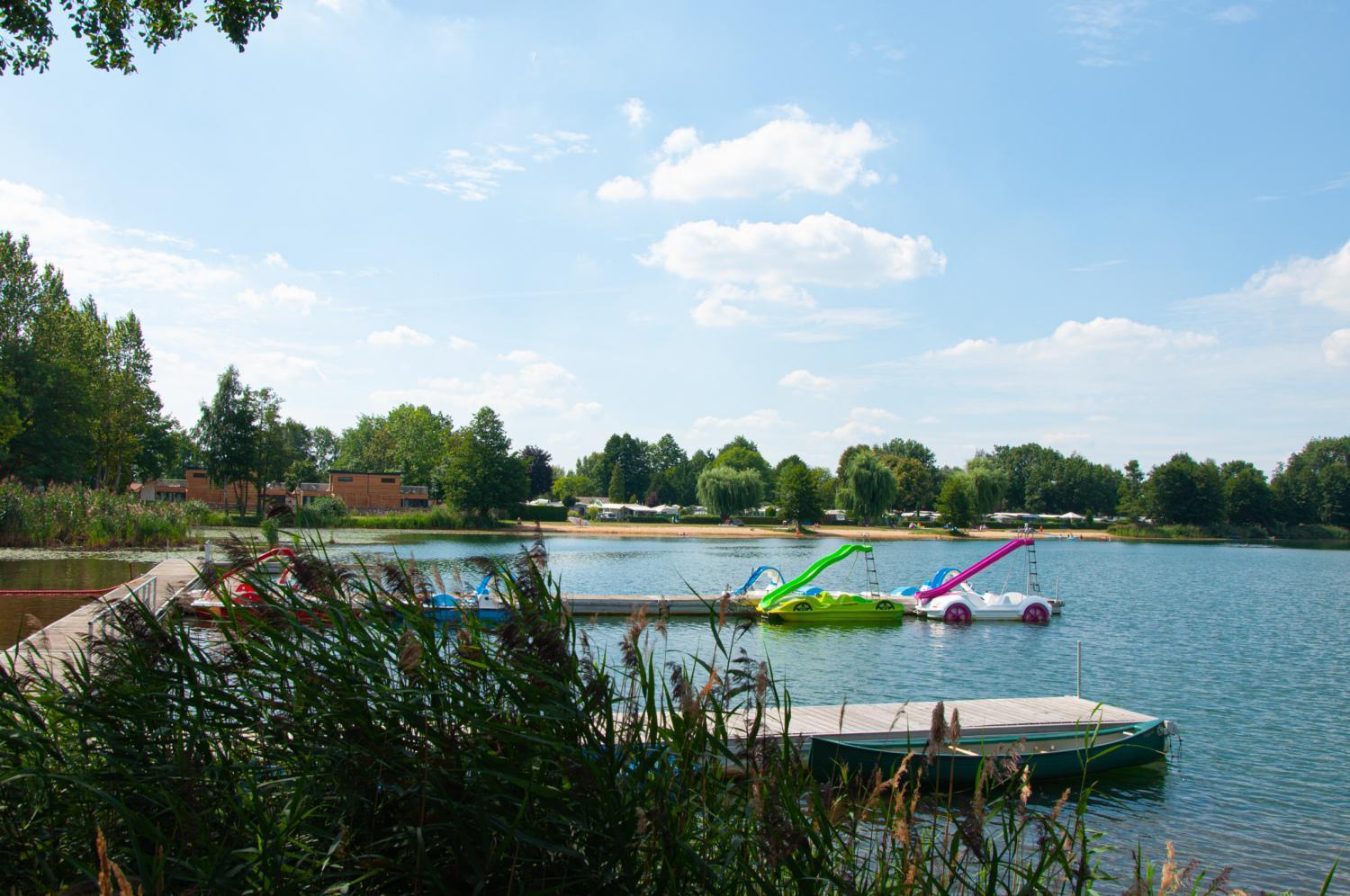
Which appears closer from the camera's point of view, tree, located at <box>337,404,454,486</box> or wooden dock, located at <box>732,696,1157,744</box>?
wooden dock, located at <box>732,696,1157,744</box>

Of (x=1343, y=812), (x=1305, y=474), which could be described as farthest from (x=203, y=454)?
(x=1305, y=474)

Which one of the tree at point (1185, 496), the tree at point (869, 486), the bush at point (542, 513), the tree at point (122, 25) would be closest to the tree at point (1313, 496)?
the tree at point (1185, 496)

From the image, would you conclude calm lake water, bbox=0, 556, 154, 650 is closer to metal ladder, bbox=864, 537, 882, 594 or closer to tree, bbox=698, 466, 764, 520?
metal ladder, bbox=864, 537, 882, 594

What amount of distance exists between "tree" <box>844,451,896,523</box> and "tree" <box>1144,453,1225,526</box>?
39.5 metres

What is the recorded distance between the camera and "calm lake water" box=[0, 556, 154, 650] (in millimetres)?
15791

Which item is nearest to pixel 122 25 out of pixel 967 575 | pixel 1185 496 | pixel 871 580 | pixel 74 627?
pixel 74 627

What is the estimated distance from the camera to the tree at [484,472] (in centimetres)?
7681

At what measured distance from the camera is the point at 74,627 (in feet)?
44.9

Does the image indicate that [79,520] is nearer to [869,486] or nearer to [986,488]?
[869,486]

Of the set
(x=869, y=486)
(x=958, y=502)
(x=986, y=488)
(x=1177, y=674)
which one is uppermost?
(x=986, y=488)

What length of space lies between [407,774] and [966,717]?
10685 mm

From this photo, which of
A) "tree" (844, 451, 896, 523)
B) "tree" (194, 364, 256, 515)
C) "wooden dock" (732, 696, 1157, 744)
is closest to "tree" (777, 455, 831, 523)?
"tree" (844, 451, 896, 523)

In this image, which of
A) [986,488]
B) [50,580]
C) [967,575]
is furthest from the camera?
[986,488]

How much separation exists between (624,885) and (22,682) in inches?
110
